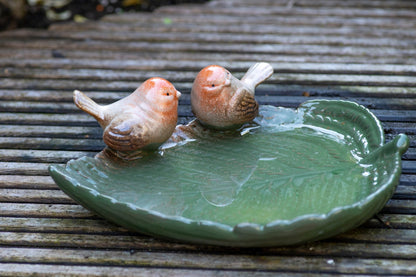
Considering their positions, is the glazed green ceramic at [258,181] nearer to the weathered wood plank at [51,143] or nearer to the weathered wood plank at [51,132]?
the weathered wood plank at [51,143]

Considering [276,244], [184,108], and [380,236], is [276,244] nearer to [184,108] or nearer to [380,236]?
[380,236]

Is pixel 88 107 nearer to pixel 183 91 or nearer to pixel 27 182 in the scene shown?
pixel 27 182

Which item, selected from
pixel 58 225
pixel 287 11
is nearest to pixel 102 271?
pixel 58 225

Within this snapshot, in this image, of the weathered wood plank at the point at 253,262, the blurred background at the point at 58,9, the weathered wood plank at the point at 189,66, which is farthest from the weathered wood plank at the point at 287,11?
the weathered wood plank at the point at 253,262

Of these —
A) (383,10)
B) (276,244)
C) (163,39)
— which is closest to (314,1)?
(383,10)

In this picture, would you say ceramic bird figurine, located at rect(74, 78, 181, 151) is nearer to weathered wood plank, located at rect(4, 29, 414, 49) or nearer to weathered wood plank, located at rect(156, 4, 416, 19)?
weathered wood plank, located at rect(4, 29, 414, 49)
